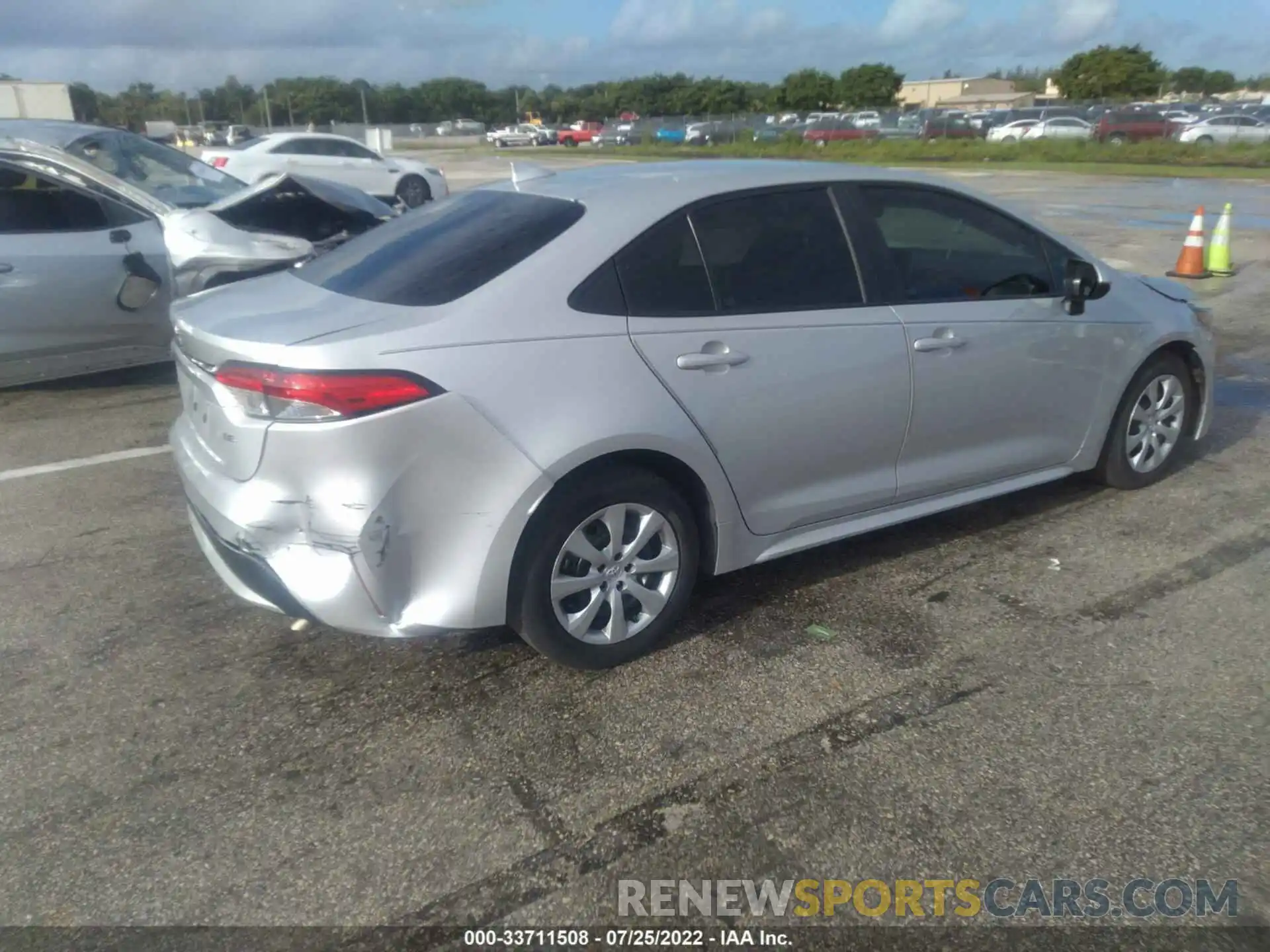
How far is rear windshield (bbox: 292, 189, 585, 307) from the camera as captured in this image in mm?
3463

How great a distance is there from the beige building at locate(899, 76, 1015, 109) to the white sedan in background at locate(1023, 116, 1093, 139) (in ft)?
249

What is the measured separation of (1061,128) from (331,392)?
148 ft

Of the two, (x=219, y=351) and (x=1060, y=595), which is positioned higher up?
(x=219, y=351)

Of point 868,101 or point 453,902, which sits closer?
point 453,902

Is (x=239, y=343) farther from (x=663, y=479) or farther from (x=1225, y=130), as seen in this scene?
(x=1225, y=130)

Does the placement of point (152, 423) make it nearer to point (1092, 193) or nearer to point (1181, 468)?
point (1181, 468)

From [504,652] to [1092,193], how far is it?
22.7 meters

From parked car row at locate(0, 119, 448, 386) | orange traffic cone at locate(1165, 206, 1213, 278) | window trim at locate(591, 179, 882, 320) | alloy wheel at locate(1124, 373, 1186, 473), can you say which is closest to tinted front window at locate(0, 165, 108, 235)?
parked car row at locate(0, 119, 448, 386)

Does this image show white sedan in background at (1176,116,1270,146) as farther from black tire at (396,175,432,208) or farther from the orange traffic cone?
the orange traffic cone

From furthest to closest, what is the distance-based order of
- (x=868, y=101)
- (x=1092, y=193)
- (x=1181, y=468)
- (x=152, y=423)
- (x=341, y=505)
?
(x=868, y=101) → (x=1092, y=193) → (x=152, y=423) → (x=1181, y=468) → (x=341, y=505)

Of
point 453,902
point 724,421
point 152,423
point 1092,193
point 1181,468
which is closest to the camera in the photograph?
point 453,902

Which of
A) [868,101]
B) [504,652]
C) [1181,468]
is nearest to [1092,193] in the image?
[1181,468]

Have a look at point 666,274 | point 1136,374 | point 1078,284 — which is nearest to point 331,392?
point 666,274

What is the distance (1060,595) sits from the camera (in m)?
4.23
